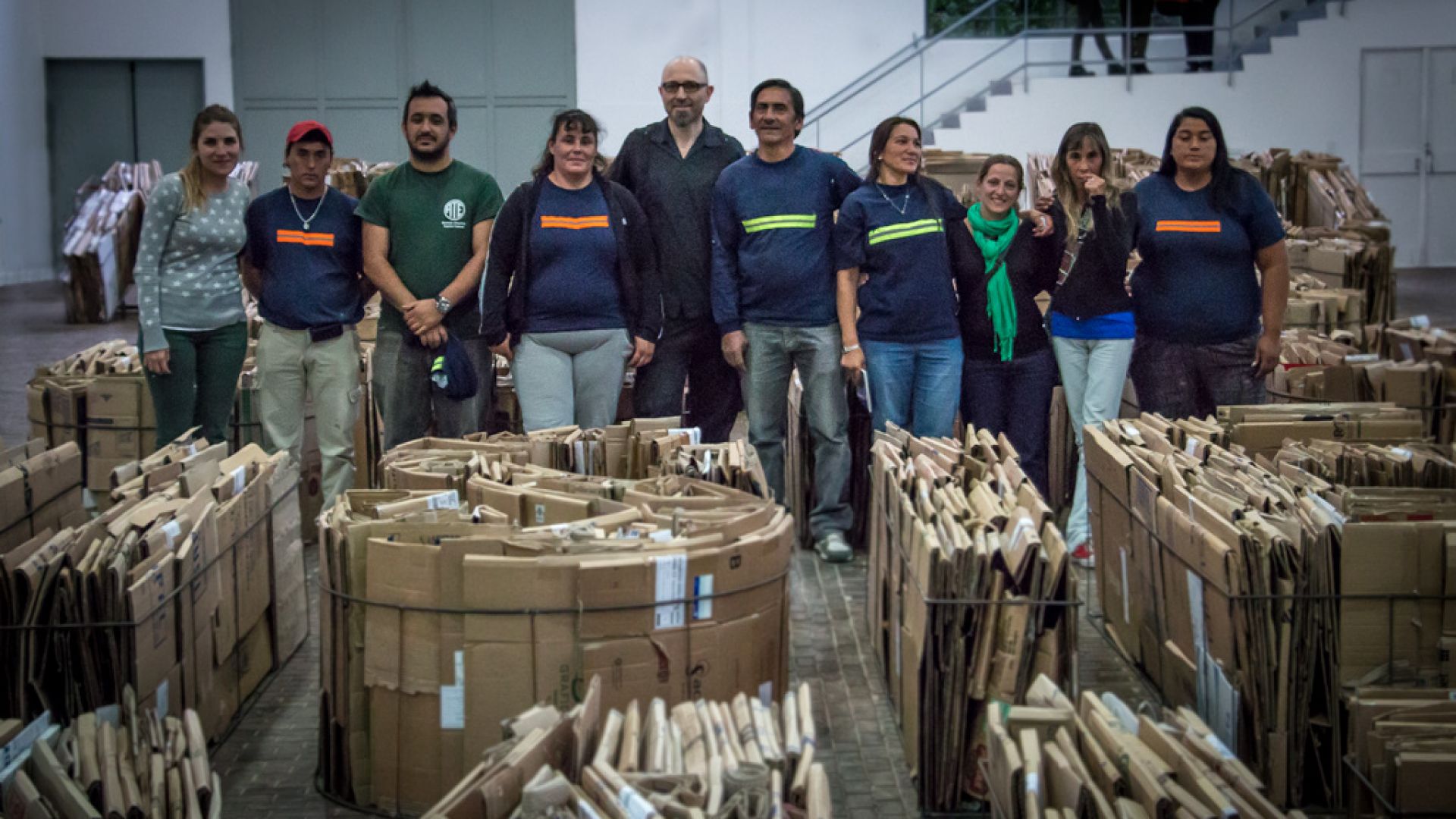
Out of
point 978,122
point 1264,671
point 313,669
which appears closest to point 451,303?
point 313,669

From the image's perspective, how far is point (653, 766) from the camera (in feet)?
13.8

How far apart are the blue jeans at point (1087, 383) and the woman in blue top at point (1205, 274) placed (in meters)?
0.15

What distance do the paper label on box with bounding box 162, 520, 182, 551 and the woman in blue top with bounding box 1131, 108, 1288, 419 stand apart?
14.4 ft

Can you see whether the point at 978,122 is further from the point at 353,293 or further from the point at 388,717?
the point at 388,717

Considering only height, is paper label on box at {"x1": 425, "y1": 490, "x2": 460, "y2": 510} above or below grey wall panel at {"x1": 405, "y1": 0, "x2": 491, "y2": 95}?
below

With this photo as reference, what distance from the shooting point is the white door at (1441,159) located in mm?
22547

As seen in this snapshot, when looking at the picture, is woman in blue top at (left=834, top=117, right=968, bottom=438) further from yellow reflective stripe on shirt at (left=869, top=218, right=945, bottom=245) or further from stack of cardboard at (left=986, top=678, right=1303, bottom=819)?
stack of cardboard at (left=986, top=678, right=1303, bottom=819)

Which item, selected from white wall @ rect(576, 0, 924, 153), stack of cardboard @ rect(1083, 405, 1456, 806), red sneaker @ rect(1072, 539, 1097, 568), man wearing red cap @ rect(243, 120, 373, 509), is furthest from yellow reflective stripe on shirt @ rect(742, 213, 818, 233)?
white wall @ rect(576, 0, 924, 153)

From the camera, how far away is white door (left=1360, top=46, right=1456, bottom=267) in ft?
73.4

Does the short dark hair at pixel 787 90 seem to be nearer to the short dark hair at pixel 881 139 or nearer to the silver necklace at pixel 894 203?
the short dark hair at pixel 881 139

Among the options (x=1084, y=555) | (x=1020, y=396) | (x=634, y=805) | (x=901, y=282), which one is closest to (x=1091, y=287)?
(x=1020, y=396)

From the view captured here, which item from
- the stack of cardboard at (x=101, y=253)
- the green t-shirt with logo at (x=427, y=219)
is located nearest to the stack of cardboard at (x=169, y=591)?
the green t-shirt with logo at (x=427, y=219)

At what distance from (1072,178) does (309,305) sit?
3.64 m

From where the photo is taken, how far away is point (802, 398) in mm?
8883
